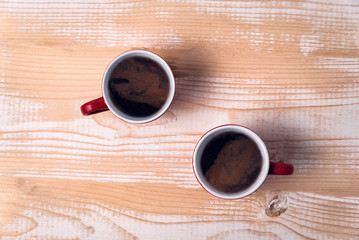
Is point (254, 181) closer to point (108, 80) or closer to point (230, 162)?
point (230, 162)

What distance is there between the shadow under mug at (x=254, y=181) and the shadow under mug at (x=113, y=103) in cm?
10

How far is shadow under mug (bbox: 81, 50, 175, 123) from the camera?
2.04ft

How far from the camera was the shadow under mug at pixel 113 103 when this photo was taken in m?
0.62

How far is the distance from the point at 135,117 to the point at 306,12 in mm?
442

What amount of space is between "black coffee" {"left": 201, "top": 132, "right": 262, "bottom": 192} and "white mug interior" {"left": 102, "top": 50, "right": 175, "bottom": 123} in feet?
0.40

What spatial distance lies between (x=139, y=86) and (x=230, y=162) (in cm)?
24

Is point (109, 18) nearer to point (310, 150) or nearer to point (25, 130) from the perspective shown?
point (25, 130)

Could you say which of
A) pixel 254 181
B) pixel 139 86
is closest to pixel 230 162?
pixel 254 181

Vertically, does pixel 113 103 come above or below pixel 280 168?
above

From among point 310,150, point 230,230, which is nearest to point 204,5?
point 310,150

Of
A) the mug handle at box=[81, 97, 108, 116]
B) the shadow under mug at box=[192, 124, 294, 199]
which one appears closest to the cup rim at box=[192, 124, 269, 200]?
the shadow under mug at box=[192, 124, 294, 199]

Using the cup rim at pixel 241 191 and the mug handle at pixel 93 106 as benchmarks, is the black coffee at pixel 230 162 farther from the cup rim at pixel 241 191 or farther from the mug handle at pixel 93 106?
the mug handle at pixel 93 106

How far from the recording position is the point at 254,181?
627mm

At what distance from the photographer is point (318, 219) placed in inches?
27.2
